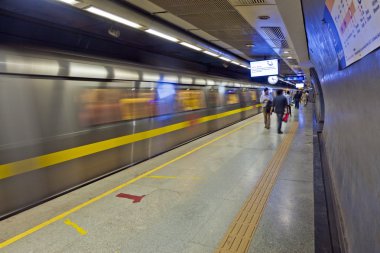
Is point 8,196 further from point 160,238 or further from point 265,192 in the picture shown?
point 265,192

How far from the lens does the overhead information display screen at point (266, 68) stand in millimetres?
11203

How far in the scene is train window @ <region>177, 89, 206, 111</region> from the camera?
8609 mm

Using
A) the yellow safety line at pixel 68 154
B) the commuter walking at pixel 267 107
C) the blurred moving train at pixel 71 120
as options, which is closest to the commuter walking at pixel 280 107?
the commuter walking at pixel 267 107

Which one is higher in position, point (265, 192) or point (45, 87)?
point (45, 87)

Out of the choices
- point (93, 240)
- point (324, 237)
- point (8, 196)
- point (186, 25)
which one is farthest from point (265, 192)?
point (186, 25)

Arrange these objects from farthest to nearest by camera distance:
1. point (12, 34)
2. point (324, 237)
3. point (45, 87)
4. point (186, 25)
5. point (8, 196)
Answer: point (186, 25)
point (12, 34)
point (45, 87)
point (8, 196)
point (324, 237)

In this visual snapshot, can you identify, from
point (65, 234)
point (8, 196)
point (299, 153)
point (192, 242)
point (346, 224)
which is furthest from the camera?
point (299, 153)

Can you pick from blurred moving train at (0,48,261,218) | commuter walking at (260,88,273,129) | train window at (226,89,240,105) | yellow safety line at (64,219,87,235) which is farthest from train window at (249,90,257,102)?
yellow safety line at (64,219,87,235)

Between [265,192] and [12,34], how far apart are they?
517cm

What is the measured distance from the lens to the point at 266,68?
1141 cm

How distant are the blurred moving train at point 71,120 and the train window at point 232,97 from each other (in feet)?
18.4

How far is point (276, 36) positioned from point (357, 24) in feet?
21.7

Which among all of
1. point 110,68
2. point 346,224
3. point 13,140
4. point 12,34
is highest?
point 12,34

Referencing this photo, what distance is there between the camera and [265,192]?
4480mm
